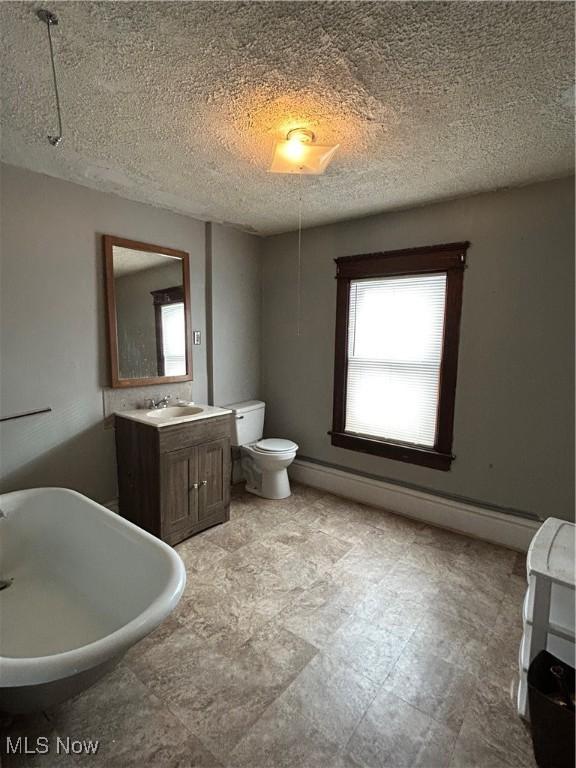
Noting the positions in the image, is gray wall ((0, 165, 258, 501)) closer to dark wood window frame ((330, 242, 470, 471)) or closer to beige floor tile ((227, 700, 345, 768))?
dark wood window frame ((330, 242, 470, 471))

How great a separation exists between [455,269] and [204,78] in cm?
196

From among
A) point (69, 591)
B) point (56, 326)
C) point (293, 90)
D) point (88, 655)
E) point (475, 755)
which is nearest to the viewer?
point (88, 655)

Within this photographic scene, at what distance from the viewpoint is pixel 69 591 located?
1.90 m

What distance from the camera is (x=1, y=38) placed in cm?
119

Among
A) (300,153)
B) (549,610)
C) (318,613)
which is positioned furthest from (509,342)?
(318,613)

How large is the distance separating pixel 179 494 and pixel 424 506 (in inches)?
72.8

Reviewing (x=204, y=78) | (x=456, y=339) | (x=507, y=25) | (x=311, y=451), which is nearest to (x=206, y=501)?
(x=311, y=451)

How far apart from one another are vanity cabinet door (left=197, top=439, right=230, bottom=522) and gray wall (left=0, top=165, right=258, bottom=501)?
684mm

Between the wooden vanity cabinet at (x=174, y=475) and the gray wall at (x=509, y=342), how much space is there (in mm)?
1330

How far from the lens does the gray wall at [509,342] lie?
89.4 inches

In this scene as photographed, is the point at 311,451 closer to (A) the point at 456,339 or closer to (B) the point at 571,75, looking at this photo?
(A) the point at 456,339

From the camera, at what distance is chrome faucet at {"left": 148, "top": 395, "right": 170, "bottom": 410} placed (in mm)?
2848

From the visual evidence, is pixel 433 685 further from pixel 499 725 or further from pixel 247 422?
pixel 247 422

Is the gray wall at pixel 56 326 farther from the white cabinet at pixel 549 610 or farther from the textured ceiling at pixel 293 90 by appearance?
the white cabinet at pixel 549 610
